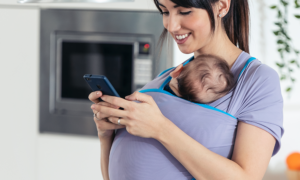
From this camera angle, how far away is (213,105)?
772 mm

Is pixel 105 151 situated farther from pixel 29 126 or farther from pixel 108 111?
pixel 29 126

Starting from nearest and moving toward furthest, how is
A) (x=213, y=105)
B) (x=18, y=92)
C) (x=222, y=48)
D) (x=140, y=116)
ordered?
(x=140, y=116) → (x=213, y=105) → (x=222, y=48) → (x=18, y=92)

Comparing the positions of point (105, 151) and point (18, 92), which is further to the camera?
point (18, 92)

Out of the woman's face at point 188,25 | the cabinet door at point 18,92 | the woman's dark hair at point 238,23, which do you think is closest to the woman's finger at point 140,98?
the woman's face at point 188,25

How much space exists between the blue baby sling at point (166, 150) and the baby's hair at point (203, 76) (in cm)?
3

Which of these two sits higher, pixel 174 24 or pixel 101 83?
pixel 174 24

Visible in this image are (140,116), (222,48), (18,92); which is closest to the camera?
(140,116)

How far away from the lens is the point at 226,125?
73 cm

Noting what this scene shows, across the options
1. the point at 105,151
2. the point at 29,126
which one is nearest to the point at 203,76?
the point at 105,151

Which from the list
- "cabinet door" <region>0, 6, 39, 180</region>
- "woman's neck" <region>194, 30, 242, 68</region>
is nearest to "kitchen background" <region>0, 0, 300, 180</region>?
"cabinet door" <region>0, 6, 39, 180</region>

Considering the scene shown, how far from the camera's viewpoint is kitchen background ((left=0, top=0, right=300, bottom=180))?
1583 mm

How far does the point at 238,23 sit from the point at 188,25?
0.72 feet

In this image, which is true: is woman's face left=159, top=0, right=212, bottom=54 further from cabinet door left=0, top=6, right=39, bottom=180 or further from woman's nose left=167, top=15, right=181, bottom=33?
cabinet door left=0, top=6, right=39, bottom=180

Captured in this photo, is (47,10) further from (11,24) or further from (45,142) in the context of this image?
(45,142)
